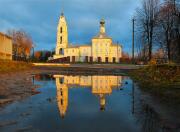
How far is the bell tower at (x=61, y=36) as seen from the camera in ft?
368

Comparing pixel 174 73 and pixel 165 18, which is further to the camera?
pixel 165 18

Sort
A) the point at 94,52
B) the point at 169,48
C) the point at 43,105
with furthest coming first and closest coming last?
the point at 94,52 < the point at 169,48 < the point at 43,105

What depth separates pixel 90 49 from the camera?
348 ft

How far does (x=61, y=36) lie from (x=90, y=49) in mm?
14591

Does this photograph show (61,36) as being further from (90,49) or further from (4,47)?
(4,47)

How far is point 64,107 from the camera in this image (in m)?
10.7

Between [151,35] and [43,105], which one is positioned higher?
[151,35]

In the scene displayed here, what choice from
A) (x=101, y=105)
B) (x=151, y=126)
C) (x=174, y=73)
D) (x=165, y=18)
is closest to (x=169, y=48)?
(x=165, y=18)

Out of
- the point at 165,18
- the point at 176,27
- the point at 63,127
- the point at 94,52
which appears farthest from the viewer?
the point at 94,52

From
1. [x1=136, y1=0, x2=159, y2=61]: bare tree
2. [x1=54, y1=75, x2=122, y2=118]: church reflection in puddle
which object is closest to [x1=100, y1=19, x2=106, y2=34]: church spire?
[x1=136, y1=0, x2=159, y2=61]: bare tree

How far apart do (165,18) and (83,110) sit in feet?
117

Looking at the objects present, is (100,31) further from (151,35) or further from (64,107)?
(64,107)

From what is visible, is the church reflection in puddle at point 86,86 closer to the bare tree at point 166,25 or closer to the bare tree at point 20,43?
the bare tree at point 166,25

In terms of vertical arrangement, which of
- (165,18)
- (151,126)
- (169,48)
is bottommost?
(151,126)
